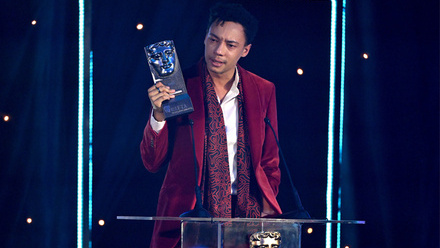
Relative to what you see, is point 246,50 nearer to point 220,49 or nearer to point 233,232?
point 220,49

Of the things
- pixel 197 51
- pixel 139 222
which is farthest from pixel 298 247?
pixel 197 51

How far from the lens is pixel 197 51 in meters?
2.77

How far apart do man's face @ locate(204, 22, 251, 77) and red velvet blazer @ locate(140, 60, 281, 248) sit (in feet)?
0.23

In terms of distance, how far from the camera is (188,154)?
267 centimetres

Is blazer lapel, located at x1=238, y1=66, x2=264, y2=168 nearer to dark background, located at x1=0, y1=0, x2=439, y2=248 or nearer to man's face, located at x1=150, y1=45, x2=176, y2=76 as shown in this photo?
dark background, located at x1=0, y1=0, x2=439, y2=248

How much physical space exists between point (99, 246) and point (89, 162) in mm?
430

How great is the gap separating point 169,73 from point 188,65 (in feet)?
0.54

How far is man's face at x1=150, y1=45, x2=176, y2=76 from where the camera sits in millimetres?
2634

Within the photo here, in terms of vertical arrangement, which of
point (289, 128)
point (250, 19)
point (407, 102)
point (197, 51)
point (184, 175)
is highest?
point (250, 19)

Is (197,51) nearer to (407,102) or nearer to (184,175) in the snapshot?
(184,175)

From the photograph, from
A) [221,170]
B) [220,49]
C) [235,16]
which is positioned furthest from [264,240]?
[235,16]

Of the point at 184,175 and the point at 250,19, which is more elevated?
the point at 250,19

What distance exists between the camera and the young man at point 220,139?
104 inches

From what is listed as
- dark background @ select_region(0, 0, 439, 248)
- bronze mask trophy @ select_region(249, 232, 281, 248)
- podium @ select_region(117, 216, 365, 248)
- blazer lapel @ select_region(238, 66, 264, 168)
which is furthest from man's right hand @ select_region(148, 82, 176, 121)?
bronze mask trophy @ select_region(249, 232, 281, 248)
